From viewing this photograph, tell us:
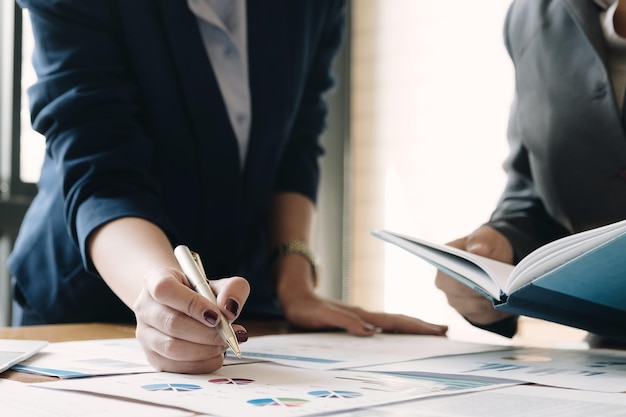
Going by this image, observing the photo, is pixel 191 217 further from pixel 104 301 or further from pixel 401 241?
pixel 401 241

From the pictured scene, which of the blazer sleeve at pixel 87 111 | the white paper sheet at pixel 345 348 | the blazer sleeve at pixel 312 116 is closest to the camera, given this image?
the white paper sheet at pixel 345 348

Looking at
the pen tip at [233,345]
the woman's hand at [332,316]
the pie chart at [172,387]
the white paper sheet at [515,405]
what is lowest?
the white paper sheet at [515,405]

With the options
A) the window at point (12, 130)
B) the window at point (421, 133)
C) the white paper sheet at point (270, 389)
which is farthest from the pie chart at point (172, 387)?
the window at point (421, 133)

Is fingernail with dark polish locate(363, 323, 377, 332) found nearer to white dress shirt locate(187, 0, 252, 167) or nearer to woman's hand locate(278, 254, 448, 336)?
woman's hand locate(278, 254, 448, 336)

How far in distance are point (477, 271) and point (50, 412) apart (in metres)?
0.46

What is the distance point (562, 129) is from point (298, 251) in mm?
441

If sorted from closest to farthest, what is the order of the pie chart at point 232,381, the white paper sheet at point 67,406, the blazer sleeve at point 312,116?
the white paper sheet at point 67,406, the pie chart at point 232,381, the blazer sleeve at point 312,116

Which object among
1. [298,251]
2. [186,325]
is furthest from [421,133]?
[186,325]

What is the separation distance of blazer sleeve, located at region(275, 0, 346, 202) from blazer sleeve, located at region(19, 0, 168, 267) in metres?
0.34

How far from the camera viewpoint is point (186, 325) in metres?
0.65

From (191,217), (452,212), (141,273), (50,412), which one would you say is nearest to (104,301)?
(191,217)

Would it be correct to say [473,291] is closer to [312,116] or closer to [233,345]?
[233,345]

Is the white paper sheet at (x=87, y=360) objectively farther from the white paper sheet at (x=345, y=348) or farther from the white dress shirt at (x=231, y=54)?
the white dress shirt at (x=231, y=54)

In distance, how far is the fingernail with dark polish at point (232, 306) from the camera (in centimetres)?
66
